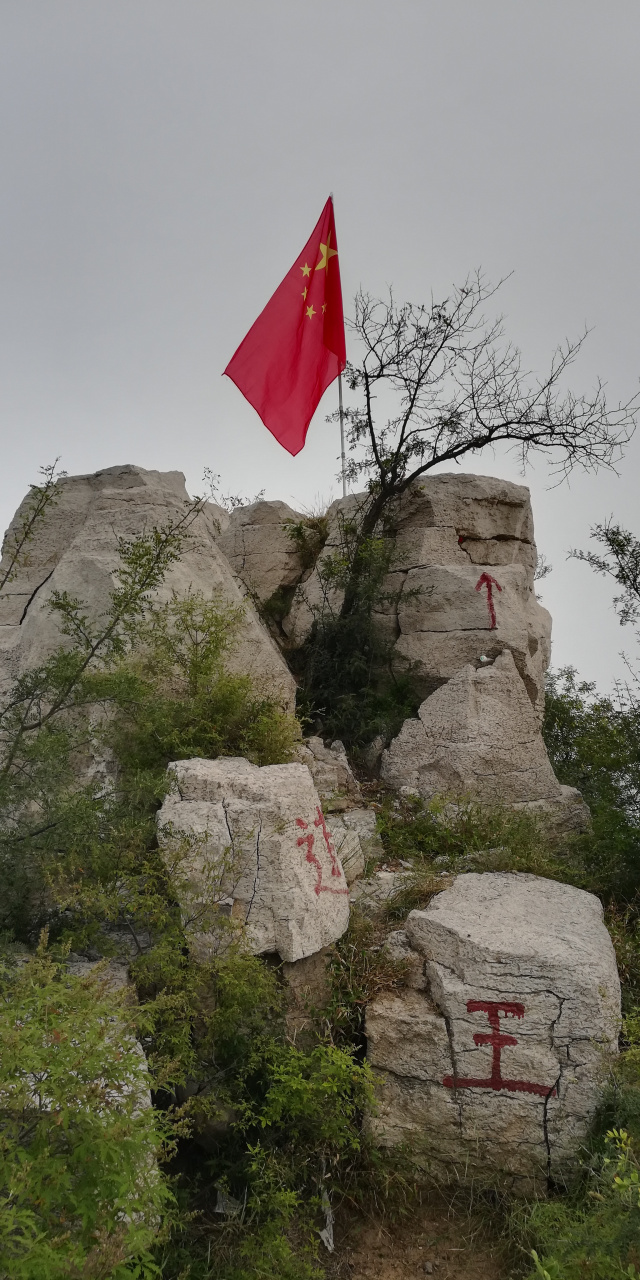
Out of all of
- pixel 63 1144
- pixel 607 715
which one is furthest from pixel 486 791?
pixel 63 1144

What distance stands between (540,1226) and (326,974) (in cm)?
165

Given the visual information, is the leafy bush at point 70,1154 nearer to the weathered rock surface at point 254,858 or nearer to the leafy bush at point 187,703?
the weathered rock surface at point 254,858

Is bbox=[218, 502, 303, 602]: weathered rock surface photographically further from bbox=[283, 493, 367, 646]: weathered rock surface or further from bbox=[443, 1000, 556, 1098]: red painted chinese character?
bbox=[443, 1000, 556, 1098]: red painted chinese character

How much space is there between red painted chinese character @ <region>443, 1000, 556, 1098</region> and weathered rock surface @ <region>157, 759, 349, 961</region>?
38.0 inches

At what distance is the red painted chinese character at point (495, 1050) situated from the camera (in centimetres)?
461

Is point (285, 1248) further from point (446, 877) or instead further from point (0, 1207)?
point (446, 877)

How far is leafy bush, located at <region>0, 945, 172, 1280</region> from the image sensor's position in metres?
2.51

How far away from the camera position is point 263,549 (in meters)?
9.23

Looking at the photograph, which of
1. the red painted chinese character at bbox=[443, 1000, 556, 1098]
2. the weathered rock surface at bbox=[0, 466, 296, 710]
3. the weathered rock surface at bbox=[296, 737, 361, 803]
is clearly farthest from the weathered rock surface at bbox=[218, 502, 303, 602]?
the red painted chinese character at bbox=[443, 1000, 556, 1098]

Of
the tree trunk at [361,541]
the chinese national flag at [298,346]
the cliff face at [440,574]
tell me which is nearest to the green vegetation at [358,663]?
the tree trunk at [361,541]

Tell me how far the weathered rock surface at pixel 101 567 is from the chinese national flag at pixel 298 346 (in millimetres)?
1074

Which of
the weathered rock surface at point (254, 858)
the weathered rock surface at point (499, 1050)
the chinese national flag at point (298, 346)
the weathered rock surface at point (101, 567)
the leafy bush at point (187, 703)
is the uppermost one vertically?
the chinese national flag at point (298, 346)

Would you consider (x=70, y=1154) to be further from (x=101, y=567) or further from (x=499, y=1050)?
(x=101, y=567)

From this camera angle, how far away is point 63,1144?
288cm
